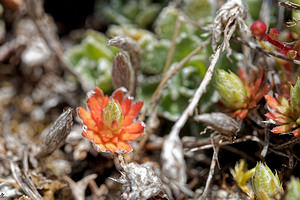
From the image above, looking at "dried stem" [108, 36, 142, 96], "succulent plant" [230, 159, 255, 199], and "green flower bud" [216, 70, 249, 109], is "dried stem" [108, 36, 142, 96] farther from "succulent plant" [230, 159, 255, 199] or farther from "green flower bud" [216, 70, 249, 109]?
"succulent plant" [230, 159, 255, 199]

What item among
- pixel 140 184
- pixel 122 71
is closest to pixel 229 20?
pixel 122 71

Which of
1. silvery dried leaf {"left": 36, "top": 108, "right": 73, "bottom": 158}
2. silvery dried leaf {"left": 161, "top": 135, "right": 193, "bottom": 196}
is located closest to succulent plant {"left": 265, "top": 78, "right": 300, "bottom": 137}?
silvery dried leaf {"left": 161, "top": 135, "right": 193, "bottom": 196}

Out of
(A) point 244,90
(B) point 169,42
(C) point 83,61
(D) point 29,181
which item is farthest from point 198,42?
(D) point 29,181

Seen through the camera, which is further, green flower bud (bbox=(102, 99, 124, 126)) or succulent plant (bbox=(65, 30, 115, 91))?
succulent plant (bbox=(65, 30, 115, 91))

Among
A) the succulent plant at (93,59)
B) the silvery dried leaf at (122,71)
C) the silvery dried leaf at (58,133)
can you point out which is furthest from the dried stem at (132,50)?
the silvery dried leaf at (58,133)

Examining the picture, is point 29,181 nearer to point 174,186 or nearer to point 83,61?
point 174,186

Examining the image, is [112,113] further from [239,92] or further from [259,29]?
[259,29]
